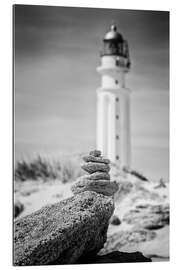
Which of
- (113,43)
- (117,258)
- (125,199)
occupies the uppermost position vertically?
(113,43)

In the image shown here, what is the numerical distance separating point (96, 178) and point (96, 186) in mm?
76

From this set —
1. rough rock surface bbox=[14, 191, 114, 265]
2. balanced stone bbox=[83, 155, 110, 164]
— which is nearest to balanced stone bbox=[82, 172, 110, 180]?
balanced stone bbox=[83, 155, 110, 164]

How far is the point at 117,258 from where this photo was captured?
570 centimetres

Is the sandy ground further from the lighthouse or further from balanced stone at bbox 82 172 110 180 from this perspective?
balanced stone at bbox 82 172 110 180

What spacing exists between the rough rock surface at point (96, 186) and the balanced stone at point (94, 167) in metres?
0.14

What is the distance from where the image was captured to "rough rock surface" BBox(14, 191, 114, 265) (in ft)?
16.5

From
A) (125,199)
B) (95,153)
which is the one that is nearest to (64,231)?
(95,153)

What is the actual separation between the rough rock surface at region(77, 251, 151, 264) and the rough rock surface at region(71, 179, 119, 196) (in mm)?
608

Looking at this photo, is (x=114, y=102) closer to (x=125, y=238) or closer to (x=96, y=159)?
(x=96, y=159)

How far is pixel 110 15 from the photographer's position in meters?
6.01

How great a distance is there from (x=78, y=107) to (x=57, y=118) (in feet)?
0.87
